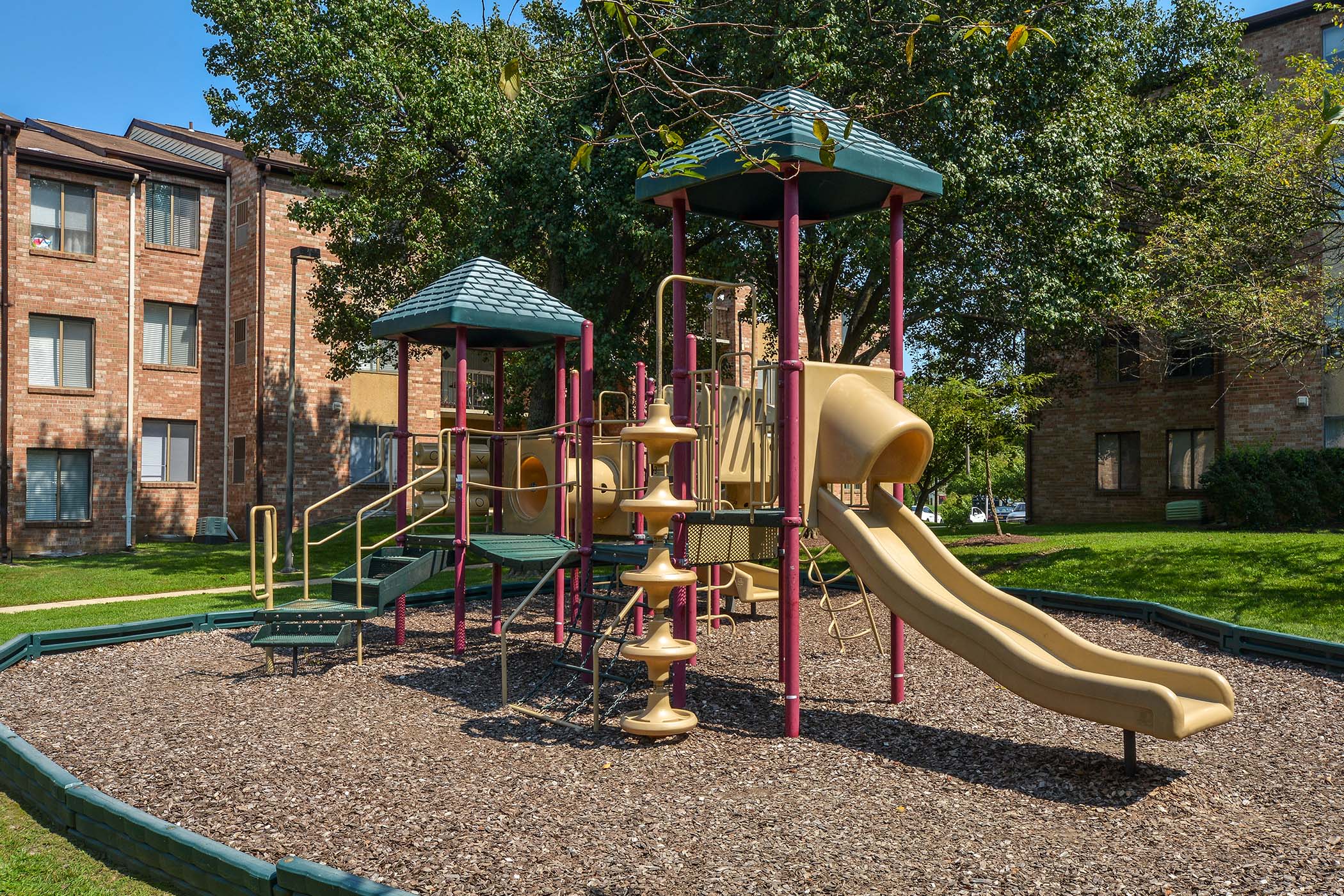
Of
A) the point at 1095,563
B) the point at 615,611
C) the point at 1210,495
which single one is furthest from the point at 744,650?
the point at 1210,495

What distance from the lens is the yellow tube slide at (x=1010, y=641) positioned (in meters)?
6.47

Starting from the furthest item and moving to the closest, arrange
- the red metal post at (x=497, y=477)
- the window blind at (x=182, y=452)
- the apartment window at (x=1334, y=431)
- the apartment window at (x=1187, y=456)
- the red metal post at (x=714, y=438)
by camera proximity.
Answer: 1. the window blind at (x=182, y=452)
2. the apartment window at (x=1187, y=456)
3. the apartment window at (x=1334, y=431)
4. the red metal post at (x=497, y=477)
5. the red metal post at (x=714, y=438)

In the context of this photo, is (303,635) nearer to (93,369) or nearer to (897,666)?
(897,666)

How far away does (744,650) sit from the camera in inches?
452

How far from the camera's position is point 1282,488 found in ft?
79.1

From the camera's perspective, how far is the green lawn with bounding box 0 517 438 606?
1792 cm

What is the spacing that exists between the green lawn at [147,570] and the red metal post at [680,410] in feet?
39.3

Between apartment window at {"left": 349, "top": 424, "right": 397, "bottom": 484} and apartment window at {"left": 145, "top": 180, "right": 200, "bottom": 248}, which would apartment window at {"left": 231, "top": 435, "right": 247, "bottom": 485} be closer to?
apartment window at {"left": 349, "top": 424, "right": 397, "bottom": 484}

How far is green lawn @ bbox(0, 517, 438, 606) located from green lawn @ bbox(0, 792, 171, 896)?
12360mm

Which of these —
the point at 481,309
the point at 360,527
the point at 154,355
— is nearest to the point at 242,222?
the point at 154,355

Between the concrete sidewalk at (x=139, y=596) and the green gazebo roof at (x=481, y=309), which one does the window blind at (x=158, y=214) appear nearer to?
the concrete sidewalk at (x=139, y=596)

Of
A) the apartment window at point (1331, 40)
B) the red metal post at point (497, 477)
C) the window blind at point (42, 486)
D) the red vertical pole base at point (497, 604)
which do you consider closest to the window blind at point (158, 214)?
the window blind at point (42, 486)

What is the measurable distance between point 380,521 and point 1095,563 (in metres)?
20.9

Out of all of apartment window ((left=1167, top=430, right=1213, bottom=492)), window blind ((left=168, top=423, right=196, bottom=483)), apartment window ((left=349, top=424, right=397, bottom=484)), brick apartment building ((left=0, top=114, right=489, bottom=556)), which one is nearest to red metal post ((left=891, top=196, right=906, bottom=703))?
brick apartment building ((left=0, top=114, right=489, bottom=556))
